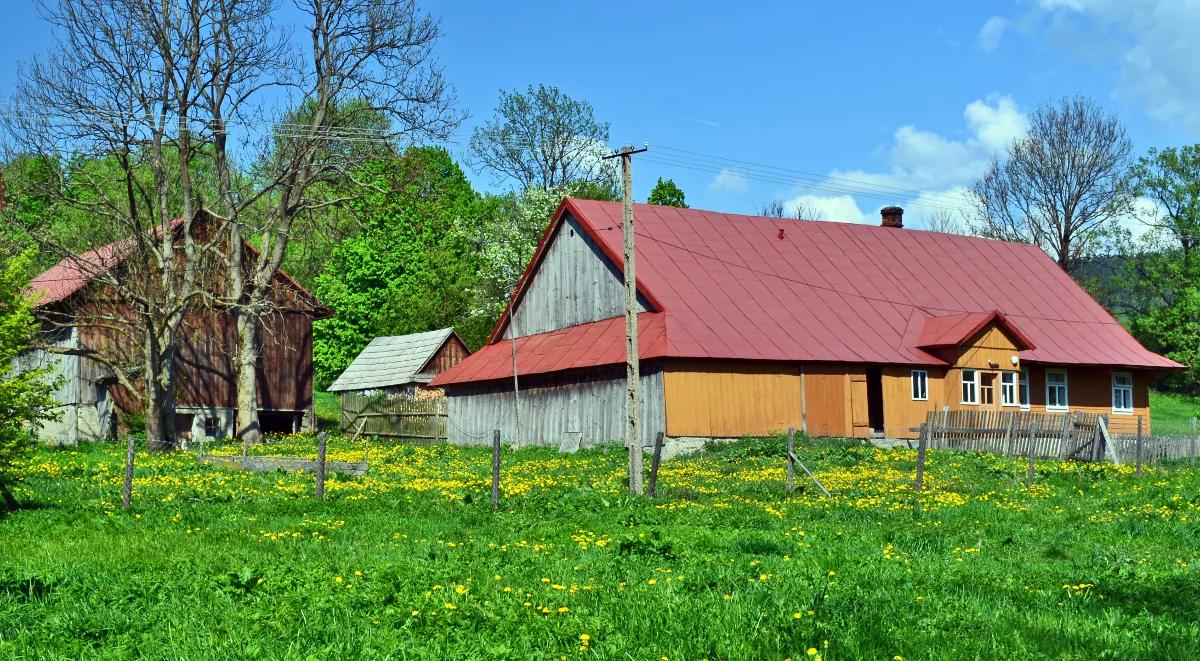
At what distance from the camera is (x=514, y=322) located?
156 feet

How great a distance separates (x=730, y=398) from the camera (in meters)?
36.9

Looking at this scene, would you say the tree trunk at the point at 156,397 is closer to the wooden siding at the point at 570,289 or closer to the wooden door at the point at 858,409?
the wooden siding at the point at 570,289

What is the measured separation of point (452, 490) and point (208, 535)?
7.42 metres

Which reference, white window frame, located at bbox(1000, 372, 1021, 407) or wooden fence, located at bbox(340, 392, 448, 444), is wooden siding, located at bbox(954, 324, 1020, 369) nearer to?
white window frame, located at bbox(1000, 372, 1021, 407)

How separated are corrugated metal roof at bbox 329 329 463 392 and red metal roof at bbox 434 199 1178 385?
23.1ft

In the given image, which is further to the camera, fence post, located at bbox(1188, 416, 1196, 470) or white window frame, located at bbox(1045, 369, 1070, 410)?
white window frame, located at bbox(1045, 369, 1070, 410)

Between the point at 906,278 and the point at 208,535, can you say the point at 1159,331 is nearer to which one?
the point at 906,278

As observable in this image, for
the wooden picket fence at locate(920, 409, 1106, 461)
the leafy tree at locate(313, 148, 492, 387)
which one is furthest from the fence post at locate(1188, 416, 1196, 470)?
the leafy tree at locate(313, 148, 492, 387)

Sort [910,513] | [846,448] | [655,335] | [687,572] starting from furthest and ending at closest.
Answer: [655,335], [846,448], [910,513], [687,572]

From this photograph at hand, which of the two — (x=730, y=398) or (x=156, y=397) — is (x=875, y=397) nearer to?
(x=730, y=398)

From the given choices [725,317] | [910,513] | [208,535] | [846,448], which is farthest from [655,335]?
[208,535]

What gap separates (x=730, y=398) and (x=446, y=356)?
2145cm

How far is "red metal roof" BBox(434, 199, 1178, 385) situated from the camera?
1515 inches

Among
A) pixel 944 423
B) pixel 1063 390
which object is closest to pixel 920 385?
pixel 944 423
